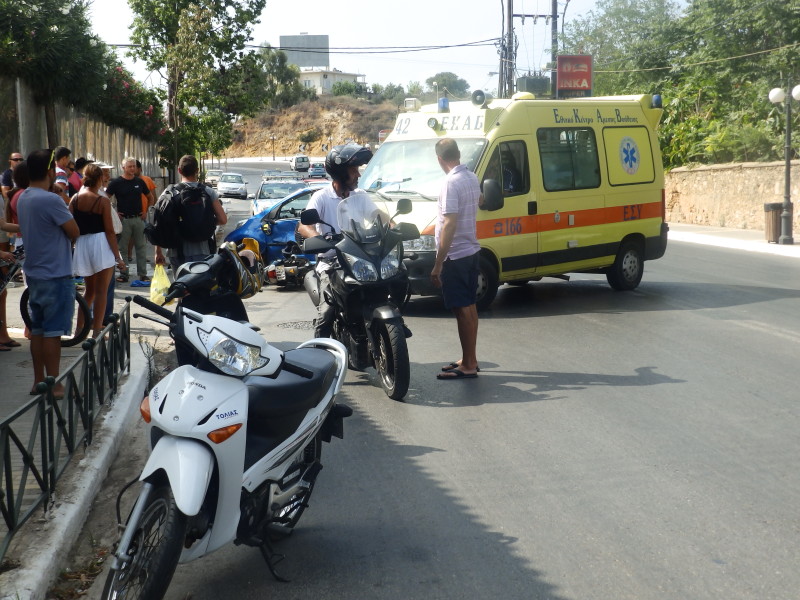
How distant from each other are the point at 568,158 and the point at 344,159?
5253 mm

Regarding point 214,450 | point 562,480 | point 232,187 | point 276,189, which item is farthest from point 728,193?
point 232,187

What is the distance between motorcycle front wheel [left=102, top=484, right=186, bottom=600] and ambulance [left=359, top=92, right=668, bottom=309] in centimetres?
723

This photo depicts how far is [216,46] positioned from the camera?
27.9m

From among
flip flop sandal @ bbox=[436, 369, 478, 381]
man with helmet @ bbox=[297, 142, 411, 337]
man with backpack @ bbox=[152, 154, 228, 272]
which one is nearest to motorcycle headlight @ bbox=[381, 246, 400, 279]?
man with helmet @ bbox=[297, 142, 411, 337]

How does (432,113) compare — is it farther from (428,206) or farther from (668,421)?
(668,421)

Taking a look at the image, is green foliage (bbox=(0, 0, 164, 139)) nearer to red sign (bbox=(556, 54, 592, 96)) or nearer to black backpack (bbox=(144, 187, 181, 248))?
black backpack (bbox=(144, 187, 181, 248))

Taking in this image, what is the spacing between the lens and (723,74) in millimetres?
36406

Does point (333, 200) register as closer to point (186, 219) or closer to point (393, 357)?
point (186, 219)

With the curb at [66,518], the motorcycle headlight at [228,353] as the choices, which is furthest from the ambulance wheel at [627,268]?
the motorcycle headlight at [228,353]

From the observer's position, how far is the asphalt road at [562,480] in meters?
4.18

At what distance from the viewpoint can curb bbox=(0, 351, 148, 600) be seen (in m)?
3.91

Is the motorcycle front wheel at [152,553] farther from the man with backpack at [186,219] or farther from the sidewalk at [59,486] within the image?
the man with backpack at [186,219]

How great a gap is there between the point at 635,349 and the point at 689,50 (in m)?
39.7

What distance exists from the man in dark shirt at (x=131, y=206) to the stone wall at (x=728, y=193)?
1779 centimetres
